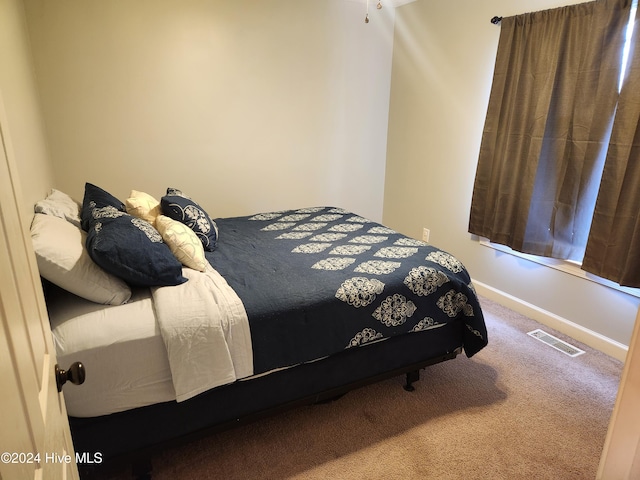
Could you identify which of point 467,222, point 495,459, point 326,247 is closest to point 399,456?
point 495,459

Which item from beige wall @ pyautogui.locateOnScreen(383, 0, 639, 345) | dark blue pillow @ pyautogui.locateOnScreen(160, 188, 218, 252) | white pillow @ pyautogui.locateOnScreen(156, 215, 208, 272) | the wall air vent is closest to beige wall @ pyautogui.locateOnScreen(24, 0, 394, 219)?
beige wall @ pyautogui.locateOnScreen(383, 0, 639, 345)

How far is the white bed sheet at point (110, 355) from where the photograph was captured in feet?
4.64

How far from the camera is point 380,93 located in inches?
160

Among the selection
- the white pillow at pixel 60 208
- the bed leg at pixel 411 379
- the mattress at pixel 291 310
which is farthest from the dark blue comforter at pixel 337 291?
the white pillow at pixel 60 208

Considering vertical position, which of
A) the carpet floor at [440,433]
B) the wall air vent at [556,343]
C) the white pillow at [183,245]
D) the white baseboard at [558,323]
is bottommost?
the carpet floor at [440,433]

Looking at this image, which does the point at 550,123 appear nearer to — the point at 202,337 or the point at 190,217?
the point at 190,217

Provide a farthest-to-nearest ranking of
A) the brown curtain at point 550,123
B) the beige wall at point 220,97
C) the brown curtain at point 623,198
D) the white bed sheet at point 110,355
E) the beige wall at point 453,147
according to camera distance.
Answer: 1. the beige wall at point 220,97
2. the beige wall at point 453,147
3. the brown curtain at point 550,123
4. the brown curtain at point 623,198
5. the white bed sheet at point 110,355

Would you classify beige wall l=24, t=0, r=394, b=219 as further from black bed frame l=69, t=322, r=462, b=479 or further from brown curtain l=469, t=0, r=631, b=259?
black bed frame l=69, t=322, r=462, b=479

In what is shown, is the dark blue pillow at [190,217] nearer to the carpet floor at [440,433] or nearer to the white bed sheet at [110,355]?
the white bed sheet at [110,355]

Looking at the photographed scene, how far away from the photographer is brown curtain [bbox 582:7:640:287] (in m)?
2.19

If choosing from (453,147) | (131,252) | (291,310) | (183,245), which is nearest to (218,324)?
(291,310)

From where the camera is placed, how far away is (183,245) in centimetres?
197

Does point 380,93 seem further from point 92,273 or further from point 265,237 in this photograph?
point 92,273

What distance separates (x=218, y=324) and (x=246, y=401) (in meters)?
0.39
